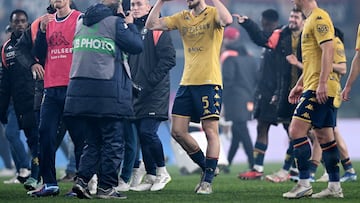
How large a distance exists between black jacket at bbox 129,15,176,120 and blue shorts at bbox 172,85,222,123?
639 mm

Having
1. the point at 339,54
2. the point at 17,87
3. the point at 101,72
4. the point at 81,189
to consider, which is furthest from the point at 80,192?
the point at 17,87

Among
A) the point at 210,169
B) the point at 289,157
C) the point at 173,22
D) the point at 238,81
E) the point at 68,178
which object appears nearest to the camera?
the point at 210,169

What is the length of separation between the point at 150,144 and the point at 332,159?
7.66ft

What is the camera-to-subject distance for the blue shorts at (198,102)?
40.2ft

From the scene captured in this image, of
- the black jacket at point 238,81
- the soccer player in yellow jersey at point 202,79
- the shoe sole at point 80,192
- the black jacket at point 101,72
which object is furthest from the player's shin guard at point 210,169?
A: the black jacket at point 238,81

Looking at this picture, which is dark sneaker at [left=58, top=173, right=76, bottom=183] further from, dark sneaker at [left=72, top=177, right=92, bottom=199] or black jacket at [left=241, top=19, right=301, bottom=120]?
dark sneaker at [left=72, top=177, right=92, bottom=199]

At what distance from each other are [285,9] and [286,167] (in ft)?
33.9

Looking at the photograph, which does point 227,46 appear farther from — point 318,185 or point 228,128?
point 318,185

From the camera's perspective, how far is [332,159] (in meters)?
11.4

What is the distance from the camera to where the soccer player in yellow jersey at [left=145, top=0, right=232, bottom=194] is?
12.3 meters

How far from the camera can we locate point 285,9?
1003 inches

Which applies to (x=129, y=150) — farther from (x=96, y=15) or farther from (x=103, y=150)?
(x=96, y=15)

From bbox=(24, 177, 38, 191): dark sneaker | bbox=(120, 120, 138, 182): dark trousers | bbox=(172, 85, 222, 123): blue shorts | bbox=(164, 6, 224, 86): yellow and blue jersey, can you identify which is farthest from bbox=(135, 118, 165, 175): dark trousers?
bbox=(24, 177, 38, 191): dark sneaker

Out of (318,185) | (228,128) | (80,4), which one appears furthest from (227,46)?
(318,185)
